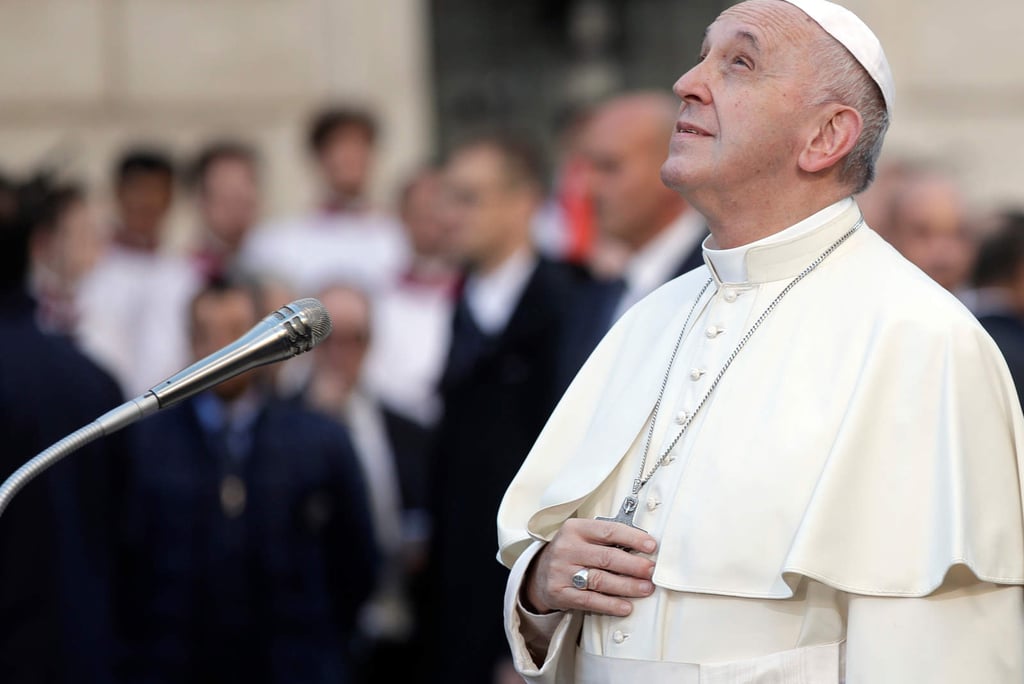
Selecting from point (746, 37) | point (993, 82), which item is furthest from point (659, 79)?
point (746, 37)

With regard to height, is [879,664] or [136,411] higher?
[136,411]

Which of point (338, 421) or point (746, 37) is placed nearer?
point (746, 37)

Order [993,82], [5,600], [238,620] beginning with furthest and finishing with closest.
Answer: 1. [993,82]
2. [238,620]
3. [5,600]

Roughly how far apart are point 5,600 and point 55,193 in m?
1.73

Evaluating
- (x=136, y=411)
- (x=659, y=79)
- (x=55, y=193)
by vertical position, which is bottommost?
(x=136, y=411)

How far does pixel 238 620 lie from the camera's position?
18.6 ft

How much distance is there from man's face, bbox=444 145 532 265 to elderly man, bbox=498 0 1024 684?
3079 mm

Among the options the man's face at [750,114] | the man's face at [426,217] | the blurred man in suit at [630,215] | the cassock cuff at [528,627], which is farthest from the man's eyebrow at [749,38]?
the man's face at [426,217]

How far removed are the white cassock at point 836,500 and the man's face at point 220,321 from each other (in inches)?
119

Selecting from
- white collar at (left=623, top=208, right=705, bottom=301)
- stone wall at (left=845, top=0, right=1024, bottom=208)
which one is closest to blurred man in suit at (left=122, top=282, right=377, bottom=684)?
white collar at (left=623, top=208, right=705, bottom=301)

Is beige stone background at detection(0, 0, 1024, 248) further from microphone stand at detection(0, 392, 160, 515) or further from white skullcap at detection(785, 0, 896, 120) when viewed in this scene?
microphone stand at detection(0, 392, 160, 515)

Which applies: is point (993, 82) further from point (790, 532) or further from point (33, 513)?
point (790, 532)

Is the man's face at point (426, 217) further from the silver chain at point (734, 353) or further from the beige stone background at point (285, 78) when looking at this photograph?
the silver chain at point (734, 353)

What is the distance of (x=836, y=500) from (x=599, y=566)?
0.43 meters
